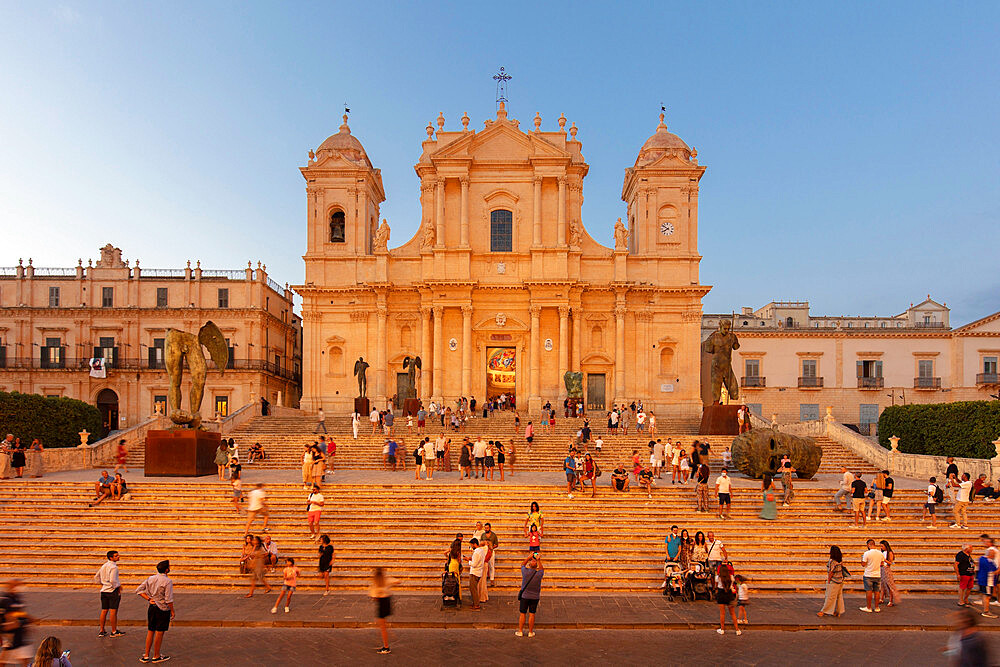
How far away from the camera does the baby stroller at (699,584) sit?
13.3 m

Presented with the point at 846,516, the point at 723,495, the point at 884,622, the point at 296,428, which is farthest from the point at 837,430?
the point at 296,428

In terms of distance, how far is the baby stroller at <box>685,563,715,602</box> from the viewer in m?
13.3

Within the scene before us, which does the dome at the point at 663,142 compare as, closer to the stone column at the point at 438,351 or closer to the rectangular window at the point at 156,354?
the stone column at the point at 438,351

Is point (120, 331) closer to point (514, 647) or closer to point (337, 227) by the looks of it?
point (337, 227)

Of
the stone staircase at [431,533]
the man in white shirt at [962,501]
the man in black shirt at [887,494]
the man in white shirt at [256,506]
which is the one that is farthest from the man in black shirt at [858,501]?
the man in white shirt at [256,506]

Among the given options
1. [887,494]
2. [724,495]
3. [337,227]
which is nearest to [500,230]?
[337,227]

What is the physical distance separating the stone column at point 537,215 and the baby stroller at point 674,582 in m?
28.1

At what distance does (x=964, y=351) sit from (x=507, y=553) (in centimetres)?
4224

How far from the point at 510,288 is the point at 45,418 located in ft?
75.2

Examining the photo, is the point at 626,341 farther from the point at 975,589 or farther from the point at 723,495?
the point at 975,589

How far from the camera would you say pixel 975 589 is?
46.2ft

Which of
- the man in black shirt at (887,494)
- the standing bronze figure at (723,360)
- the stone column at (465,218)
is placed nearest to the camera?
the man in black shirt at (887,494)

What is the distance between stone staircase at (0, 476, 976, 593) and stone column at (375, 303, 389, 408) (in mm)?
21782

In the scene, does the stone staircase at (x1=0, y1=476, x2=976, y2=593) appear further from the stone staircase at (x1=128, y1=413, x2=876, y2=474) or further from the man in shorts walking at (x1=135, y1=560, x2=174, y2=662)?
the stone staircase at (x1=128, y1=413, x2=876, y2=474)
